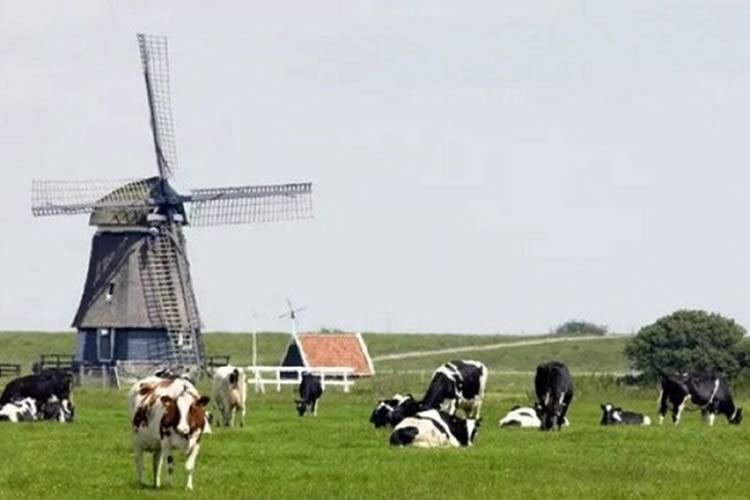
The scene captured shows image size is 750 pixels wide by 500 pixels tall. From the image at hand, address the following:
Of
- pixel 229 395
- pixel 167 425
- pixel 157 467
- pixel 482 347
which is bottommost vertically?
pixel 157 467

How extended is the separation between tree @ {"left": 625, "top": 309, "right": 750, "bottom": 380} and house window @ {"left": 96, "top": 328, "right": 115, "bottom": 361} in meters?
23.2

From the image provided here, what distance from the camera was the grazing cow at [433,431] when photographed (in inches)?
1384

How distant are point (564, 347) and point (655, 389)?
58.8 meters

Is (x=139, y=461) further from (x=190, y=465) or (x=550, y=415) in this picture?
(x=550, y=415)

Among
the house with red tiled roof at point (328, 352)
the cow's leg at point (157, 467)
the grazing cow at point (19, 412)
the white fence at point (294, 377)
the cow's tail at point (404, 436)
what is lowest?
the cow's leg at point (157, 467)

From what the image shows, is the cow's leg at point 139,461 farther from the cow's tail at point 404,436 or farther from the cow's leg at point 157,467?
the cow's tail at point 404,436

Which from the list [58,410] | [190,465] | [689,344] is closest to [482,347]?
[689,344]

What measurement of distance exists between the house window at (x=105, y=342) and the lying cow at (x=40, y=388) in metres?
29.3

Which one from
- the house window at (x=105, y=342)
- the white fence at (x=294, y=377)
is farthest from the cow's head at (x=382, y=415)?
the house window at (x=105, y=342)

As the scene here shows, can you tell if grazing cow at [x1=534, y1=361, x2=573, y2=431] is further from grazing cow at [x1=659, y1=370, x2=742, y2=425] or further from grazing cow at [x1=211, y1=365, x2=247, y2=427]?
grazing cow at [x1=211, y1=365, x2=247, y2=427]

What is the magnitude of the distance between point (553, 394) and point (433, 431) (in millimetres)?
8478

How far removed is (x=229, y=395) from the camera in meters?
45.0

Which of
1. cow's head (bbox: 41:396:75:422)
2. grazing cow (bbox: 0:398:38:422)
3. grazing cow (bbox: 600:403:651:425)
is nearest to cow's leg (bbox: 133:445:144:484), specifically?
cow's head (bbox: 41:396:75:422)

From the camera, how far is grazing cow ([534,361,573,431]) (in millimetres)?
43281
